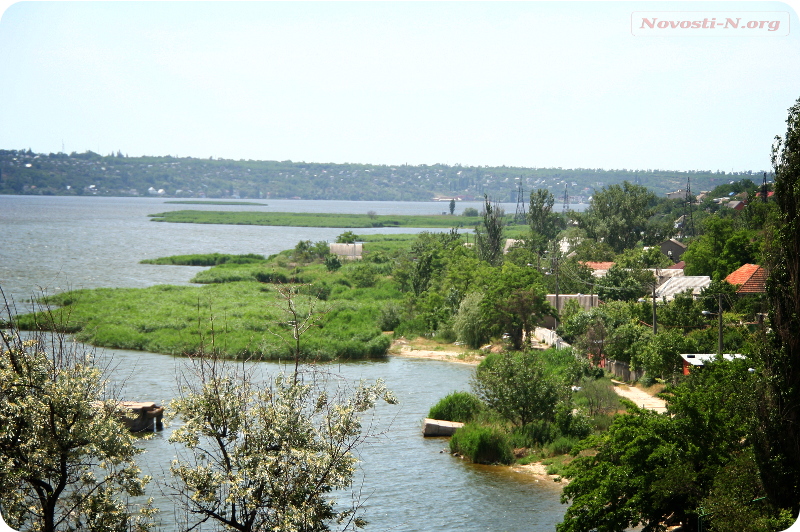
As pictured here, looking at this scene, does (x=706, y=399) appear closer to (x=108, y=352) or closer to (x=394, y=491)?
(x=394, y=491)

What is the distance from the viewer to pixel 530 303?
45969 mm

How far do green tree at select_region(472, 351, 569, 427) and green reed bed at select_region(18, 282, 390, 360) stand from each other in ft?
36.2

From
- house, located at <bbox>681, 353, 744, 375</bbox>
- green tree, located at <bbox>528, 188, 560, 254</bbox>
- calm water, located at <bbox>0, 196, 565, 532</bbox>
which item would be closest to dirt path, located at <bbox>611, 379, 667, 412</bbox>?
house, located at <bbox>681, 353, 744, 375</bbox>

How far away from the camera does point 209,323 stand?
47469mm

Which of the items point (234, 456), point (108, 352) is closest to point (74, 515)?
point (234, 456)

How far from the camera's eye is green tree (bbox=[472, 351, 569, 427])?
29.2 metres

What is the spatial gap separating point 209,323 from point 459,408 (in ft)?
68.7

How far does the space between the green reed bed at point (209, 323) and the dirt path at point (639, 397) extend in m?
13.0

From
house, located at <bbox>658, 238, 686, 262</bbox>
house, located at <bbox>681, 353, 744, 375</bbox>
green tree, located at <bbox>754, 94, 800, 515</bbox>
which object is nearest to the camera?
green tree, located at <bbox>754, 94, 800, 515</bbox>

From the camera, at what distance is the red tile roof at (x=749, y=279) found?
44531 mm

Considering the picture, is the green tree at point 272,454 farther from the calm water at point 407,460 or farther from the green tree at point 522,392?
the green tree at point 522,392

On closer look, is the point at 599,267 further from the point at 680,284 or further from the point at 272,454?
the point at 272,454

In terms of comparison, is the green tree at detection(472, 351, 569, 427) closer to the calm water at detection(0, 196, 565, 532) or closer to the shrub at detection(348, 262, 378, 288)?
the calm water at detection(0, 196, 565, 532)

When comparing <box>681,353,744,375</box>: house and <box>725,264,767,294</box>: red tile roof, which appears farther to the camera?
<box>725,264,767,294</box>: red tile roof
